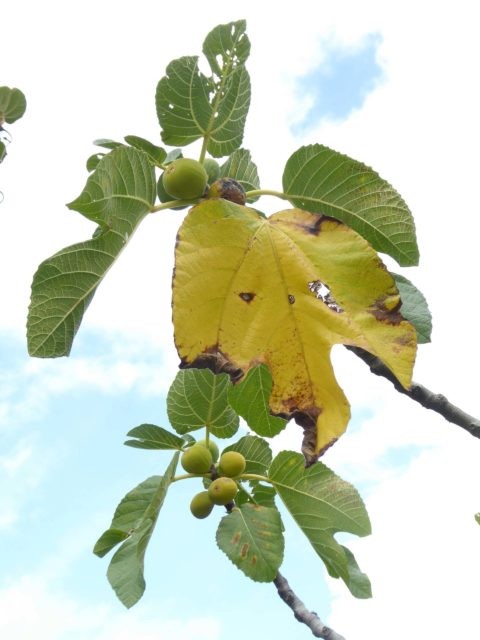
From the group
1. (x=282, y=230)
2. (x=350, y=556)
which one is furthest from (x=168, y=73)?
(x=350, y=556)

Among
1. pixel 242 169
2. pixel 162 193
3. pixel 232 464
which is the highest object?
pixel 242 169

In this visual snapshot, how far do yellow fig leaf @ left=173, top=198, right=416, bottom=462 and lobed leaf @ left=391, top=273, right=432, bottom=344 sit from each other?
1.42 ft

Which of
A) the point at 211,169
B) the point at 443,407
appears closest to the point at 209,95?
the point at 211,169

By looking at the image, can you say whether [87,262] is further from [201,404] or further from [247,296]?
[201,404]

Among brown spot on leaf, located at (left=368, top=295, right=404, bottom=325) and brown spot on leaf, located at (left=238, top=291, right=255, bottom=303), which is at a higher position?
brown spot on leaf, located at (left=238, top=291, right=255, bottom=303)

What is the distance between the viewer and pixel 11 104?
6.10ft

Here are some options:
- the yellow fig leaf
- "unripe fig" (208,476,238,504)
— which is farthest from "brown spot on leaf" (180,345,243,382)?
"unripe fig" (208,476,238,504)

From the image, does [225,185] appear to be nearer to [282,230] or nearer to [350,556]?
[282,230]

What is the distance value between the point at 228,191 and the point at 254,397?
0.51 m

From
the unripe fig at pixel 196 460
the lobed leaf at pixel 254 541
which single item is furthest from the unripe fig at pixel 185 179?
the lobed leaf at pixel 254 541

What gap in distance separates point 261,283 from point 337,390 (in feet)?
0.82

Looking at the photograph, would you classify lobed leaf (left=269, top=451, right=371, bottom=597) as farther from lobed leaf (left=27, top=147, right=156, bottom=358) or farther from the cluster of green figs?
lobed leaf (left=27, top=147, right=156, bottom=358)

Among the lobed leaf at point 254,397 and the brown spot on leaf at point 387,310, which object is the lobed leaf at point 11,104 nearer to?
the lobed leaf at point 254,397

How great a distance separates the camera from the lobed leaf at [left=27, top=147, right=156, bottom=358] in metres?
1.48
